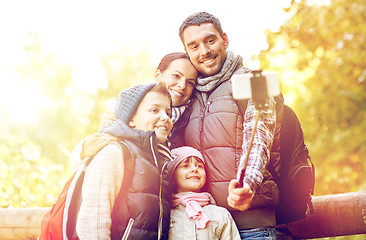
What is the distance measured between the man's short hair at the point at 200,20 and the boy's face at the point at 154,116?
0.56 meters

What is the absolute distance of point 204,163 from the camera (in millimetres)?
2877

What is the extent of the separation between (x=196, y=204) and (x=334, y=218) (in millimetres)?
1106

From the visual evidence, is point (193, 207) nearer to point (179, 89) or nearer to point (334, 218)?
point (179, 89)

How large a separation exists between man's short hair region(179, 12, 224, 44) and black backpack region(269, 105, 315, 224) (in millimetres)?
757

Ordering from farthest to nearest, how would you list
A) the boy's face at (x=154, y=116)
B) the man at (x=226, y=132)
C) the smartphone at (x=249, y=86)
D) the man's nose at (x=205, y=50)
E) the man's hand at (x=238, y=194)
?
the man's nose at (x=205, y=50) → the boy's face at (x=154, y=116) → the man at (x=226, y=132) → the man's hand at (x=238, y=194) → the smartphone at (x=249, y=86)

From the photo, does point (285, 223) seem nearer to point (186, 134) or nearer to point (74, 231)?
point (186, 134)

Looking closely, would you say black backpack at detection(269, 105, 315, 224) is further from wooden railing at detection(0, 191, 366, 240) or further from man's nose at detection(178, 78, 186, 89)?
man's nose at detection(178, 78, 186, 89)

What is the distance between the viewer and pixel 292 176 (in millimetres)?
2867

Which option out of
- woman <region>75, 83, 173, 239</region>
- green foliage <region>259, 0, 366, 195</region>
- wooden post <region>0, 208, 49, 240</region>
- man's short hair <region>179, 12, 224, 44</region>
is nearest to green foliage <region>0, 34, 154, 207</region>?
green foliage <region>259, 0, 366, 195</region>

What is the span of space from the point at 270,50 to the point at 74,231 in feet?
18.5

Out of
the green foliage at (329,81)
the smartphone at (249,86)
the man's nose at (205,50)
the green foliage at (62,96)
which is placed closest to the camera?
the smartphone at (249,86)

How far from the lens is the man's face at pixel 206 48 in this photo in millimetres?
3025

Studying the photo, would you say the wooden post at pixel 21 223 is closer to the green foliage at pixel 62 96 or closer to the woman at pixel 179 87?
the woman at pixel 179 87

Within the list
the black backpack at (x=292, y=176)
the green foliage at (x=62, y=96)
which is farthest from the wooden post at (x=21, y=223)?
the green foliage at (x=62, y=96)
